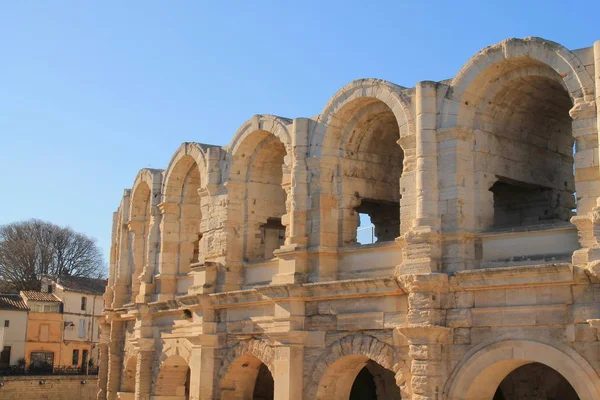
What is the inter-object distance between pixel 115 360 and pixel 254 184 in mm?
8450

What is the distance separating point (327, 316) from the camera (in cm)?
1608

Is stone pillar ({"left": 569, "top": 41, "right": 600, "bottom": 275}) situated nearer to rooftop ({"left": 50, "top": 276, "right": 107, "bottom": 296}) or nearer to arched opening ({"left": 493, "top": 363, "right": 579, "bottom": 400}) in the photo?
arched opening ({"left": 493, "top": 363, "right": 579, "bottom": 400})

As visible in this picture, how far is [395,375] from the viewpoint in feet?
55.5

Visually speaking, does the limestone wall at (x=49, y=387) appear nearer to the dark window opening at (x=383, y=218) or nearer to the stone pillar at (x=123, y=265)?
the stone pillar at (x=123, y=265)

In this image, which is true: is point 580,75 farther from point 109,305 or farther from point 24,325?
point 24,325

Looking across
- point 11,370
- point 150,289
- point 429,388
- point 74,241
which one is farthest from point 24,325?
point 429,388

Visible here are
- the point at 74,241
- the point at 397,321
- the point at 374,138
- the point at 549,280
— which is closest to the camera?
the point at 549,280

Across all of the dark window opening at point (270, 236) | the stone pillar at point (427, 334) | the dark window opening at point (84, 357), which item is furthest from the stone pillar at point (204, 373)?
the dark window opening at point (84, 357)

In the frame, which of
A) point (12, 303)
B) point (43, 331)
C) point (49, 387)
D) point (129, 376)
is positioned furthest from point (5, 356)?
point (129, 376)

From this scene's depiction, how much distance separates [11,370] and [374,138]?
101 ft

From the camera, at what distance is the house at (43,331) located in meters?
46.5

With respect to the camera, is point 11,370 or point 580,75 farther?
point 11,370

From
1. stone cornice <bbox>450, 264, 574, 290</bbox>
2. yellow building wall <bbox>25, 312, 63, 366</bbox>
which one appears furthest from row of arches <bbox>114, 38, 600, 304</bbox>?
yellow building wall <bbox>25, 312, 63, 366</bbox>

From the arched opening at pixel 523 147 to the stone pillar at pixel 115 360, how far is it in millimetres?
12631
